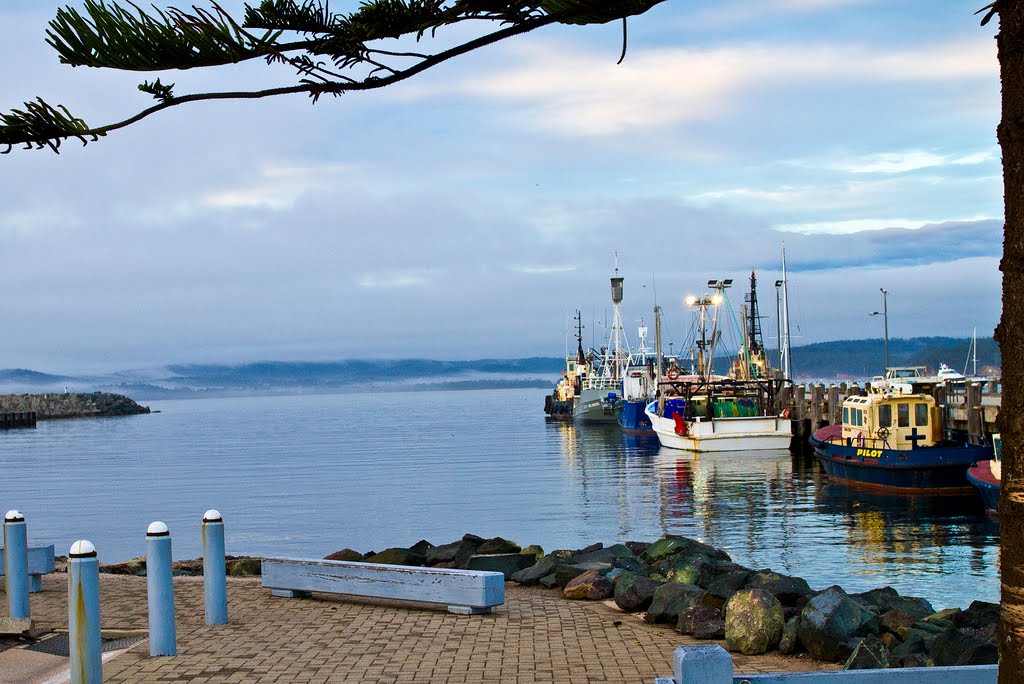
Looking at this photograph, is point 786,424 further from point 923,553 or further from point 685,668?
point 685,668

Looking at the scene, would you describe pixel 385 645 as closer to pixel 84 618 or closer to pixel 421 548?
pixel 84 618

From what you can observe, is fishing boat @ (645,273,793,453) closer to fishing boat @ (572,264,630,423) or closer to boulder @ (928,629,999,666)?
fishing boat @ (572,264,630,423)

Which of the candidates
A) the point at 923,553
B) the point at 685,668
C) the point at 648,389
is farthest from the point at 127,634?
the point at 648,389

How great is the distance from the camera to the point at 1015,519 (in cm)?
328

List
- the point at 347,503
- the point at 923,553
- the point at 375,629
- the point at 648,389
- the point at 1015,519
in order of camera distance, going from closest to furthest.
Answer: the point at 1015,519 < the point at 375,629 < the point at 923,553 < the point at 347,503 < the point at 648,389

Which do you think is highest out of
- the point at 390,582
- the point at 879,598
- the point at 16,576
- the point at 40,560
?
the point at 16,576

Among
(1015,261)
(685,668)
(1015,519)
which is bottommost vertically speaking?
(685,668)

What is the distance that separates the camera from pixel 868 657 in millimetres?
7777

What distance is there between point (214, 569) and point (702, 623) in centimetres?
431

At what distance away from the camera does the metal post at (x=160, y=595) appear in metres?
8.45

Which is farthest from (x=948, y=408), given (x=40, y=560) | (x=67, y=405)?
(x=67, y=405)

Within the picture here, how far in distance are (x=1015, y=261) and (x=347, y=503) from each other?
37.9 m

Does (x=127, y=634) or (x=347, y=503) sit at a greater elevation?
(x=127, y=634)

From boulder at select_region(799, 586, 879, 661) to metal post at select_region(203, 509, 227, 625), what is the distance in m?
5.03
